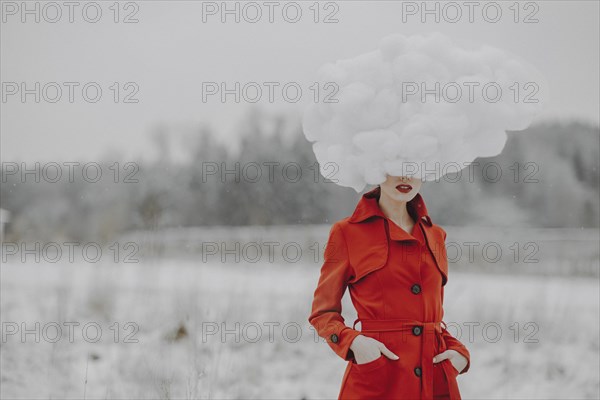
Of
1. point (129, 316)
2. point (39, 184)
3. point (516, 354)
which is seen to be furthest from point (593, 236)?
point (39, 184)

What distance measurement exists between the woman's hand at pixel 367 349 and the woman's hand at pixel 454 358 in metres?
0.11

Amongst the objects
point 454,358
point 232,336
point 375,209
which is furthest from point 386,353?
point 232,336

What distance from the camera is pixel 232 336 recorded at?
2.88 m

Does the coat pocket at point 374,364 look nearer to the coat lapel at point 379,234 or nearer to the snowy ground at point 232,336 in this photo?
the coat lapel at point 379,234

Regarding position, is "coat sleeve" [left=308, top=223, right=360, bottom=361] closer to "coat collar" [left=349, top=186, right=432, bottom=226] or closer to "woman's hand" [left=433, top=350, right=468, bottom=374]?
"coat collar" [left=349, top=186, right=432, bottom=226]

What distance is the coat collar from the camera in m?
1.31

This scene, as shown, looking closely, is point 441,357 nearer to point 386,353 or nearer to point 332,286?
point 386,353

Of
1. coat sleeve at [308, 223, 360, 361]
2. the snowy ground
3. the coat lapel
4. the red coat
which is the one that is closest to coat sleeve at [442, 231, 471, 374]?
the red coat

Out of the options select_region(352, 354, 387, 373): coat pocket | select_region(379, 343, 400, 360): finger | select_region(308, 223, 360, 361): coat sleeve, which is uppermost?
select_region(308, 223, 360, 361): coat sleeve

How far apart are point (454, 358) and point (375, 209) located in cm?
36

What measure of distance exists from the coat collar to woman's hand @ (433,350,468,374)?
11.2 inches

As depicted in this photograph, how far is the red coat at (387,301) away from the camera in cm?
122

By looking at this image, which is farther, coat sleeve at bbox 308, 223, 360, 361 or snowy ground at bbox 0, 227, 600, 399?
snowy ground at bbox 0, 227, 600, 399

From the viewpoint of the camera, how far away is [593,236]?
388 cm
